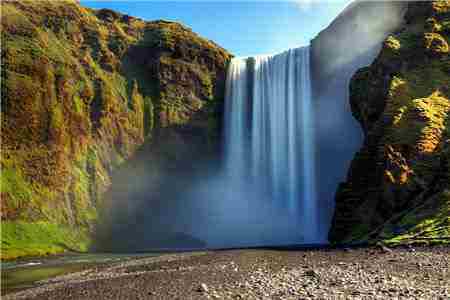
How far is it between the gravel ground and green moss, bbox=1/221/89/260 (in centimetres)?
2576

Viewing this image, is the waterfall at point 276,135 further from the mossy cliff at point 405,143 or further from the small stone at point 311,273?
the small stone at point 311,273

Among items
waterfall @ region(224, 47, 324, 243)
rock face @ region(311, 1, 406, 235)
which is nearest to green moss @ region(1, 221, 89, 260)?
waterfall @ region(224, 47, 324, 243)

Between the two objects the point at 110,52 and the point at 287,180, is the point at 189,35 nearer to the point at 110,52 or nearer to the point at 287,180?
the point at 110,52

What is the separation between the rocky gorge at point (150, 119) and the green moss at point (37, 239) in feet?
0.73

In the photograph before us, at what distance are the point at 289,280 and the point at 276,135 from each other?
62.0 meters

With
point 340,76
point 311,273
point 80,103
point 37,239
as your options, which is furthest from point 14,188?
point 340,76

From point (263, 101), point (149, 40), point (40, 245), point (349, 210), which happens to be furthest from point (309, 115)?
point (40, 245)

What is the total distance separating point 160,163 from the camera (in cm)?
8506

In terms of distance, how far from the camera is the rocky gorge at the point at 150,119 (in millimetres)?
46781

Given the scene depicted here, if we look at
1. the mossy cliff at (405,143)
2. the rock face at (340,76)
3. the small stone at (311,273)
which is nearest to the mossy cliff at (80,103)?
the rock face at (340,76)

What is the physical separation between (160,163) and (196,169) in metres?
7.76

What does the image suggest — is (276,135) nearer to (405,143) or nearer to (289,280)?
(405,143)

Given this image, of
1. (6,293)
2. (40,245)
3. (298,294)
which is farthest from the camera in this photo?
(40,245)

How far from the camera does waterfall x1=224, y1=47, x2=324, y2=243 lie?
74.6m
